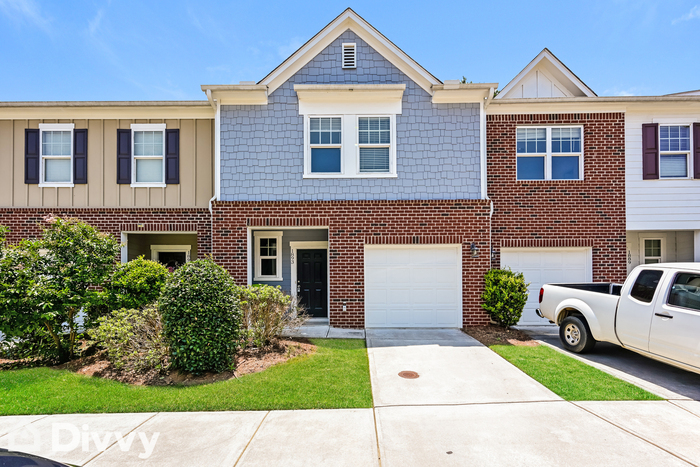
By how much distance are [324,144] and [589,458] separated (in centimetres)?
785

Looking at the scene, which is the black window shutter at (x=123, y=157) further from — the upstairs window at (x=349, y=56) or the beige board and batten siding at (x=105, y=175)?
the upstairs window at (x=349, y=56)

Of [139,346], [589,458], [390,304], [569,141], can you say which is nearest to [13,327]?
[139,346]

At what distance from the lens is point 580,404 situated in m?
4.68

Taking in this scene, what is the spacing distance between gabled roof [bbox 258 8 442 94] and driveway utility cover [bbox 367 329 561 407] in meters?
6.33

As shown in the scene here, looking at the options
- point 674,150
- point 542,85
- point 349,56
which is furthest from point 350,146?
point 674,150

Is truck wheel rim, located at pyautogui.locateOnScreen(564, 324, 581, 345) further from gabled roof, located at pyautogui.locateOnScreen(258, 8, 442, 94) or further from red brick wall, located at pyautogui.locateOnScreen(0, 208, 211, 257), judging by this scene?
red brick wall, located at pyautogui.locateOnScreen(0, 208, 211, 257)

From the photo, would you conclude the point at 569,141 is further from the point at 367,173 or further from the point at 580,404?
the point at 580,404

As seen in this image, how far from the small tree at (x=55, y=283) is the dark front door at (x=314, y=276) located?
5.12 meters

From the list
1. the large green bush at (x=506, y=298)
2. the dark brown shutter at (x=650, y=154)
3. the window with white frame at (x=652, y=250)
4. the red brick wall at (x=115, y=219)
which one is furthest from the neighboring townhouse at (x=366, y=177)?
the window with white frame at (x=652, y=250)

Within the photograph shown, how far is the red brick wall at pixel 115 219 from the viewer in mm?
9602

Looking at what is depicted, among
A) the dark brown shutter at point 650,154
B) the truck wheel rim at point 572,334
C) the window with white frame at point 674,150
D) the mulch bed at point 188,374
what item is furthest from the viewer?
the window with white frame at point 674,150

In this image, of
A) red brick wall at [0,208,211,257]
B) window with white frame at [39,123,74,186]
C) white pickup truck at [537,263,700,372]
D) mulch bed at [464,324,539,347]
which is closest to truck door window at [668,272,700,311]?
white pickup truck at [537,263,700,372]

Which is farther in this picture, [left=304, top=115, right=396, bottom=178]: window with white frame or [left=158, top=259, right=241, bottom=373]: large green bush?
[left=304, top=115, right=396, bottom=178]: window with white frame

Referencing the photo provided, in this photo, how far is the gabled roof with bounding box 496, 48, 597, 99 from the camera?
410 inches
